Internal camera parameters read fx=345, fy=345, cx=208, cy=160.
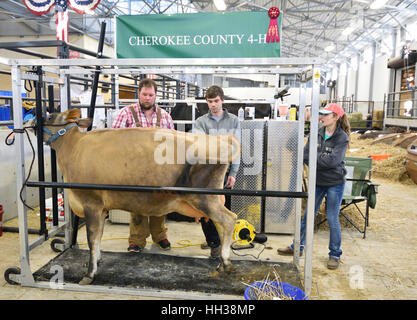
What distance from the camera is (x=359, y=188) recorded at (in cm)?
470

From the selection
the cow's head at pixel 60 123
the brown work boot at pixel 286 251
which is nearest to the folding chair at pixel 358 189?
the brown work boot at pixel 286 251

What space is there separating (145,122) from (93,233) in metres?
1.20

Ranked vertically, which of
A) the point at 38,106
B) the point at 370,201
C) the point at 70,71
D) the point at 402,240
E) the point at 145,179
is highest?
the point at 70,71

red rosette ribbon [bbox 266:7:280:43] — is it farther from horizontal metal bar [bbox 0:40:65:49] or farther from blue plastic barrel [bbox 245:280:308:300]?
horizontal metal bar [bbox 0:40:65:49]

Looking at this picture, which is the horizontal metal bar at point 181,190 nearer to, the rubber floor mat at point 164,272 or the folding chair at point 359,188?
the rubber floor mat at point 164,272

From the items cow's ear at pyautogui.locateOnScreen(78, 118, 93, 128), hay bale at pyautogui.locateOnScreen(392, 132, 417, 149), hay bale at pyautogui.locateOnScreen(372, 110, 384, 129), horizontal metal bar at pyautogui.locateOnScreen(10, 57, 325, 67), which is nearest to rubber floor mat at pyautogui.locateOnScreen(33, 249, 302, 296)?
cow's ear at pyautogui.locateOnScreen(78, 118, 93, 128)

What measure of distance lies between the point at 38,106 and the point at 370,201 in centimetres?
405

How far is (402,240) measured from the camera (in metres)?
4.39

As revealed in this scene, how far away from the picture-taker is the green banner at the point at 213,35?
124 inches

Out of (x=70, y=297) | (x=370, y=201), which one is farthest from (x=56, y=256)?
(x=370, y=201)

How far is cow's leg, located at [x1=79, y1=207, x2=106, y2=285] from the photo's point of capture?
3020 millimetres

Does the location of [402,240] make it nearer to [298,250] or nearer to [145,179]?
[298,250]

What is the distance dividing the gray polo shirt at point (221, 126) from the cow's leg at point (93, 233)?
1.27 metres

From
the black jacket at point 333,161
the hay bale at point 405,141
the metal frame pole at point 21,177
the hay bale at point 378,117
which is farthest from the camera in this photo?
the hay bale at point 378,117
